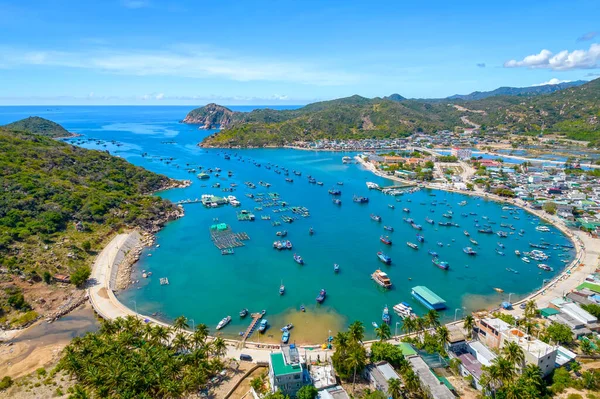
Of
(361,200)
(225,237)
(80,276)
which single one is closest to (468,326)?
(225,237)

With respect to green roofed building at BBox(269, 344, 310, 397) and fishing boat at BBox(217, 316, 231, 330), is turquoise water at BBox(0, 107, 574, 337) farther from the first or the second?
green roofed building at BBox(269, 344, 310, 397)

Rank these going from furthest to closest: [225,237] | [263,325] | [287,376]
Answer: [225,237] → [263,325] → [287,376]

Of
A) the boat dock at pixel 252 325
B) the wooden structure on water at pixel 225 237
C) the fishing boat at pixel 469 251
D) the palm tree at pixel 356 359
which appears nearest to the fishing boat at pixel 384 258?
the fishing boat at pixel 469 251

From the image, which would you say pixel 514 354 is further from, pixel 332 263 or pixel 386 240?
pixel 386 240

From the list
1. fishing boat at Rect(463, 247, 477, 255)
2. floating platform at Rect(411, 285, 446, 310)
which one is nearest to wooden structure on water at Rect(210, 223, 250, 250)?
floating platform at Rect(411, 285, 446, 310)

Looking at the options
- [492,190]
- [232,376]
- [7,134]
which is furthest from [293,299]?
[7,134]

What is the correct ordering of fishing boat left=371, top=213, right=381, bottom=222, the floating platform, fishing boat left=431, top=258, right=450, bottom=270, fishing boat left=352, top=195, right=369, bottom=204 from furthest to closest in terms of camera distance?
fishing boat left=352, top=195, right=369, bottom=204 < fishing boat left=371, top=213, right=381, bottom=222 < fishing boat left=431, top=258, right=450, bottom=270 < the floating platform

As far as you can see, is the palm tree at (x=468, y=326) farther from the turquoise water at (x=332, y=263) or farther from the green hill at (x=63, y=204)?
the green hill at (x=63, y=204)
